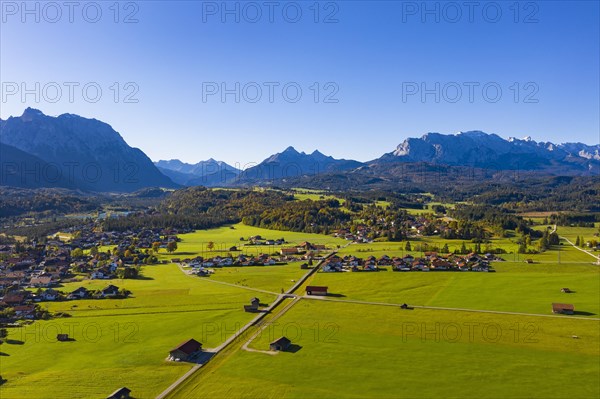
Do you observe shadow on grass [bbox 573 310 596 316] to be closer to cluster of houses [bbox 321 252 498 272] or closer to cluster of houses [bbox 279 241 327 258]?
cluster of houses [bbox 321 252 498 272]

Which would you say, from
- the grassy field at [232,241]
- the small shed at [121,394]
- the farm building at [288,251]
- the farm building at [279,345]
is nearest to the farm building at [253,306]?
the farm building at [279,345]

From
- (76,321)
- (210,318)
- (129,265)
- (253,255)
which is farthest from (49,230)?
(210,318)

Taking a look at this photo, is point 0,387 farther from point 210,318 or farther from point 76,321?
point 210,318

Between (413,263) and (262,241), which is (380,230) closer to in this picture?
(262,241)

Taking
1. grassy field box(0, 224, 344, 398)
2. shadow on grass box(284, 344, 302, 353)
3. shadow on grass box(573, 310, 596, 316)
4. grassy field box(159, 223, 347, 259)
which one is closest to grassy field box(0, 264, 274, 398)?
grassy field box(0, 224, 344, 398)

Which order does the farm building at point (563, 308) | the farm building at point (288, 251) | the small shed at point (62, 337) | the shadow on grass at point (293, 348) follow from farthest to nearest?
the farm building at point (288, 251) < the farm building at point (563, 308) < the small shed at point (62, 337) < the shadow on grass at point (293, 348)

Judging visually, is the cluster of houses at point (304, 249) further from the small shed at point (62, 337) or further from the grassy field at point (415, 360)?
the small shed at point (62, 337)

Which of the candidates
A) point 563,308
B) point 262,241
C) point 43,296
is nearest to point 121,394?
point 43,296
